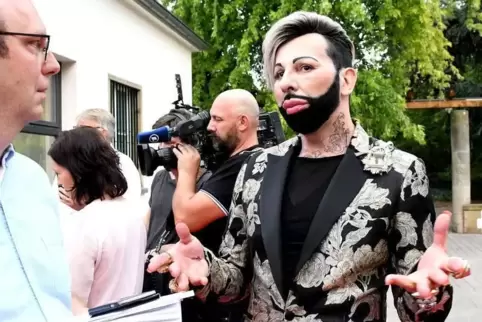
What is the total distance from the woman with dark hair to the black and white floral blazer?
0.89 metres

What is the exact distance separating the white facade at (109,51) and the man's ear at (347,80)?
4.51m

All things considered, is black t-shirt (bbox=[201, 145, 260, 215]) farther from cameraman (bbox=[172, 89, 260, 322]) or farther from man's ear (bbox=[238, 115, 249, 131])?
man's ear (bbox=[238, 115, 249, 131])

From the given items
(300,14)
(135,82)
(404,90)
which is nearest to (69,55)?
(135,82)

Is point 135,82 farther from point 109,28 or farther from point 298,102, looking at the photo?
point 298,102

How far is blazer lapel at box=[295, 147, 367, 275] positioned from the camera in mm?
1901

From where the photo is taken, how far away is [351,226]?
6.22 feet

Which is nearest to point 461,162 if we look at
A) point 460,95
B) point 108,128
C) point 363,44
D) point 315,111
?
point 363,44

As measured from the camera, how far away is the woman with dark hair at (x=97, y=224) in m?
2.72

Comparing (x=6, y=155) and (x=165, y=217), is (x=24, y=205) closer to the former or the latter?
(x=6, y=155)

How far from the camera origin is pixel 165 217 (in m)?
3.41

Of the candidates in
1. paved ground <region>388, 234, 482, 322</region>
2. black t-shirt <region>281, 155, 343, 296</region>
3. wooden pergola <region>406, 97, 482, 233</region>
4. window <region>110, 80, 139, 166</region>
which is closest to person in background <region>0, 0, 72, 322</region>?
black t-shirt <region>281, 155, 343, 296</region>

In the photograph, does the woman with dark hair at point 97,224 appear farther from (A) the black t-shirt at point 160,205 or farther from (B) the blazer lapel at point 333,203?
(B) the blazer lapel at point 333,203

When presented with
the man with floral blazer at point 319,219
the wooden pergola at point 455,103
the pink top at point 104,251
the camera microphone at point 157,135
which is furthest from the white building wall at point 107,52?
the wooden pergola at point 455,103

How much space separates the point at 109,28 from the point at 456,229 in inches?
408
